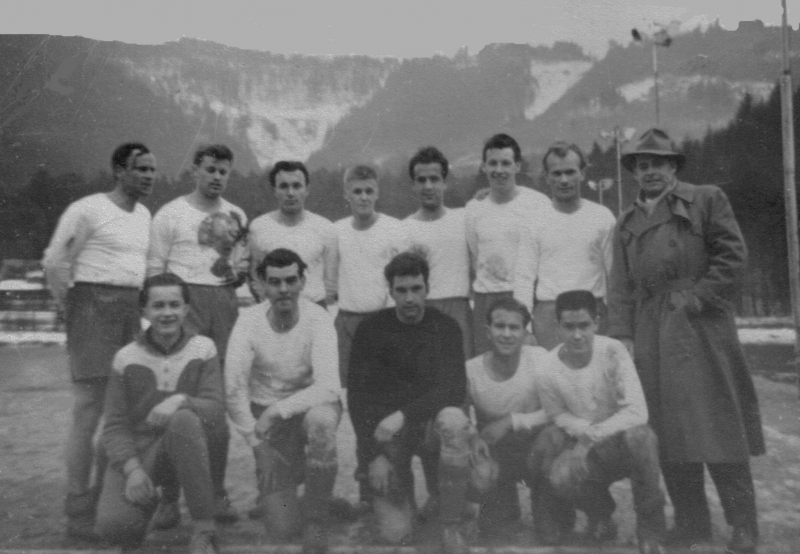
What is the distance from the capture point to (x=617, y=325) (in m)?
2.96

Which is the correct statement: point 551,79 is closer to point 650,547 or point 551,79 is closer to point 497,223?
point 497,223

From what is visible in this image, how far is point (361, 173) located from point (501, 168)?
2.30 ft

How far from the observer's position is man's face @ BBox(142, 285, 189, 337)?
299 centimetres

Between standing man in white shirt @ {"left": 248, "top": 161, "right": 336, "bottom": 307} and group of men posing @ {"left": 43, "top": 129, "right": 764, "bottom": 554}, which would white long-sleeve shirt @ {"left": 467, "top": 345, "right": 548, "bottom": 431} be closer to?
group of men posing @ {"left": 43, "top": 129, "right": 764, "bottom": 554}

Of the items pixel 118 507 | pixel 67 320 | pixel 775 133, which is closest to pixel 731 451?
pixel 775 133

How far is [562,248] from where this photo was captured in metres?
3.26

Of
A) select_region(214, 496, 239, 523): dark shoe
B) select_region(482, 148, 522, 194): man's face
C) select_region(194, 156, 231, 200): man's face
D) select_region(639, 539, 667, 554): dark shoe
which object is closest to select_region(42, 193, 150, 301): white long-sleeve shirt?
select_region(194, 156, 231, 200): man's face

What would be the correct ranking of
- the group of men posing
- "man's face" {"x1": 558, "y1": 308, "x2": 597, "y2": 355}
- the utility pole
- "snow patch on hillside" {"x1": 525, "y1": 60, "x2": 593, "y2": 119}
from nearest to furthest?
the group of men posing → "man's face" {"x1": 558, "y1": 308, "x2": 597, "y2": 355} → the utility pole → "snow patch on hillside" {"x1": 525, "y1": 60, "x2": 593, "y2": 119}

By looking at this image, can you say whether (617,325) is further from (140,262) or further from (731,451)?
(140,262)

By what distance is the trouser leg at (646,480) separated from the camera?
8.93 ft

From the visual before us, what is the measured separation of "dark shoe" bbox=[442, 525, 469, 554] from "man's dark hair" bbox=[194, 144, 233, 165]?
2049 mm

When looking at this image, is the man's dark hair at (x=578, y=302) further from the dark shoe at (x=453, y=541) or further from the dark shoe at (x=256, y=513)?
the dark shoe at (x=256, y=513)

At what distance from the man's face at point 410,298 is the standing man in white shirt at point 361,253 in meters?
0.29

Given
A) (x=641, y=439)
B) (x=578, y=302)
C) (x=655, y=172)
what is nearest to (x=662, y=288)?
(x=578, y=302)
